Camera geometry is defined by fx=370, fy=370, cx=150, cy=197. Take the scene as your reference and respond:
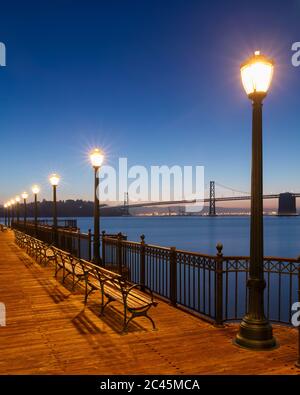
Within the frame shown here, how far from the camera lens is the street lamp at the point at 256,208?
558 centimetres

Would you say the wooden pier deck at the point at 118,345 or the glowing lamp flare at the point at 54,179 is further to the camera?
the glowing lamp flare at the point at 54,179

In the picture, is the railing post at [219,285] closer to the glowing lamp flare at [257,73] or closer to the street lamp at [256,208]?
the street lamp at [256,208]

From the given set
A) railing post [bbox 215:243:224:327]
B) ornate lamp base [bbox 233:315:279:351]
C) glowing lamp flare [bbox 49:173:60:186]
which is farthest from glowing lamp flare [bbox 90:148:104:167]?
ornate lamp base [bbox 233:315:279:351]

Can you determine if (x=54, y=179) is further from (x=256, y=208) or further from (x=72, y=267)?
(x=256, y=208)

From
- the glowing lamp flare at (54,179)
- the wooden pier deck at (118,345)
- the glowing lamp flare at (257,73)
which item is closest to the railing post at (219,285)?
the wooden pier deck at (118,345)

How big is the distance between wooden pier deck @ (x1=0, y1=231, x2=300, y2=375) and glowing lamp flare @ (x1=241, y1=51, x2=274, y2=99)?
3.90m

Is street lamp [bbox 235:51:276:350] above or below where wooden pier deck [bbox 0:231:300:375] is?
above

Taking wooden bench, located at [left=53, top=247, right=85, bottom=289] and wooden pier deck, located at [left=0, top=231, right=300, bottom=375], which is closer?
wooden pier deck, located at [left=0, top=231, right=300, bottom=375]

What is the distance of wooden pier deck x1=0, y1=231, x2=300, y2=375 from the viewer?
485cm

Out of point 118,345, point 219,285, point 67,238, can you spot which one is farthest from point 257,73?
point 67,238

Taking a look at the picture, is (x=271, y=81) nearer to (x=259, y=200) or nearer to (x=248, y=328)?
(x=259, y=200)

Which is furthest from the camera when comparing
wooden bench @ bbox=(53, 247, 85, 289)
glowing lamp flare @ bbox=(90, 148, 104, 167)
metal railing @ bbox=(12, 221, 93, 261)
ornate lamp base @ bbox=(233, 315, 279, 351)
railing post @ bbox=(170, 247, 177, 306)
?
metal railing @ bbox=(12, 221, 93, 261)

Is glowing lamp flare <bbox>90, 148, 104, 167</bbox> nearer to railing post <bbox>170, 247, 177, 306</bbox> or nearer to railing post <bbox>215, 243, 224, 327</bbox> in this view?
railing post <bbox>170, 247, 177, 306</bbox>

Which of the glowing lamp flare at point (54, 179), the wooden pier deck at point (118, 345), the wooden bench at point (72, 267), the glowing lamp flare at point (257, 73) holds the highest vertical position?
the glowing lamp flare at point (257, 73)
